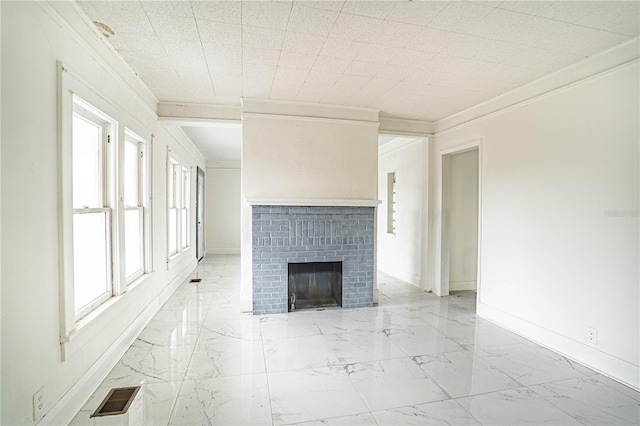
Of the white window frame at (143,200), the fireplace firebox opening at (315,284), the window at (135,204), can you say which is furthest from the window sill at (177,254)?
the fireplace firebox opening at (315,284)

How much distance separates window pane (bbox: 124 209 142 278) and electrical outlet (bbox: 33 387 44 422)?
5.36ft

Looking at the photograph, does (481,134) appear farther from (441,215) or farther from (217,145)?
(217,145)

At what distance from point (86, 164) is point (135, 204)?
1092 mm

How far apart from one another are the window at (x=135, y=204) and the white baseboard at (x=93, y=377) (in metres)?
0.49

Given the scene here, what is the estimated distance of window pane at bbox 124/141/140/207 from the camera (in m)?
3.27

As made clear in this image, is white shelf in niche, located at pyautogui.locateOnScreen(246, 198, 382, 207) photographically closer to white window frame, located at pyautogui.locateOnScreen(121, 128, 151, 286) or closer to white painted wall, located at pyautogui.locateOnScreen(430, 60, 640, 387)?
white window frame, located at pyautogui.locateOnScreen(121, 128, 151, 286)

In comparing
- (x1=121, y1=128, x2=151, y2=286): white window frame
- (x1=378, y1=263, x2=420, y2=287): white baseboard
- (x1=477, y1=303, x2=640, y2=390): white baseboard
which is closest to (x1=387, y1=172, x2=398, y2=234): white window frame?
(x1=378, y1=263, x2=420, y2=287): white baseboard

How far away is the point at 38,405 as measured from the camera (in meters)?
1.63

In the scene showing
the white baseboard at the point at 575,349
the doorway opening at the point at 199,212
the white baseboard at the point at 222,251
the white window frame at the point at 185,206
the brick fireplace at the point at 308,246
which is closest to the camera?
the white baseboard at the point at 575,349

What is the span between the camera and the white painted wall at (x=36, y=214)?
4.75ft

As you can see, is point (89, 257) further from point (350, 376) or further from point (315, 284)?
point (315, 284)

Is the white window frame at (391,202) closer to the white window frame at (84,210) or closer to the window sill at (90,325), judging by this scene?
the white window frame at (84,210)

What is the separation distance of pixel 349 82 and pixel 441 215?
2.51 metres

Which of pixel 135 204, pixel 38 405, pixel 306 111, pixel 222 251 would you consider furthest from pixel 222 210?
pixel 38 405
